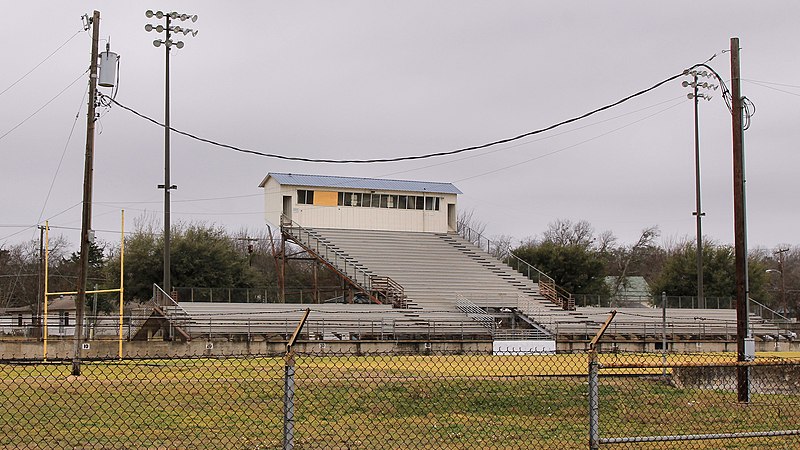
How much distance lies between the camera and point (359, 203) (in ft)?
201

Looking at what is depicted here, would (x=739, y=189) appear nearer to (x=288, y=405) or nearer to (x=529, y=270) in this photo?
(x=288, y=405)

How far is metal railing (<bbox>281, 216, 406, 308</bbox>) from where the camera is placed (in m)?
50.2

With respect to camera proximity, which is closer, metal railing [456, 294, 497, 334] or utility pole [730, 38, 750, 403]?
utility pole [730, 38, 750, 403]

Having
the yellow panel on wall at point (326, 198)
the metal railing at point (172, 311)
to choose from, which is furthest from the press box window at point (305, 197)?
the metal railing at point (172, 311)

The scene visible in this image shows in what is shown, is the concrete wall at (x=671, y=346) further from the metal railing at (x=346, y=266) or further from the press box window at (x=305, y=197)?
the press box window at (x=305, y=197)

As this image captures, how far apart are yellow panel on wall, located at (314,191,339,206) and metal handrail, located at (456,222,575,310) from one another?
29.6 feet

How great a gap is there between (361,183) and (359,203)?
54.6 inches

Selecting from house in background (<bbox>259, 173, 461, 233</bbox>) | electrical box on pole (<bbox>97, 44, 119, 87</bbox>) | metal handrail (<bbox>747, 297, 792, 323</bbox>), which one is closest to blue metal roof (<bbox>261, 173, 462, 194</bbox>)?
house in background (<bbox>259, 173, 461, 233</bbox>)

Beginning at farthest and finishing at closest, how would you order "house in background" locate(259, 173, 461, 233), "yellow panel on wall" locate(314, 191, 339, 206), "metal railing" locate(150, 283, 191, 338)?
"yellow panel on wall" locate(314, 191, 339, 206) < "house in background" locate(259, 173, 461, 233) < "metal railing" locate(150, 283, 191, 338)

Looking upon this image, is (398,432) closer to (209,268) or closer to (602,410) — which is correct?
(602,410)

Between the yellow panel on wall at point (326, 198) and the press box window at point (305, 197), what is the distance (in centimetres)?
24

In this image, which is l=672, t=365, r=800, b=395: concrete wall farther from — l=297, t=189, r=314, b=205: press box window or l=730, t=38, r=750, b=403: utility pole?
l=297, t=189, r=314, b=205: press box window

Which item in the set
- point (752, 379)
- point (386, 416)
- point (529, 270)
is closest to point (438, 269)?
point (529, 270)

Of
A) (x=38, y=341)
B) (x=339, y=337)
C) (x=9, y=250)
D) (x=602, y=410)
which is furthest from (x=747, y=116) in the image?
(x=9, y=250)
